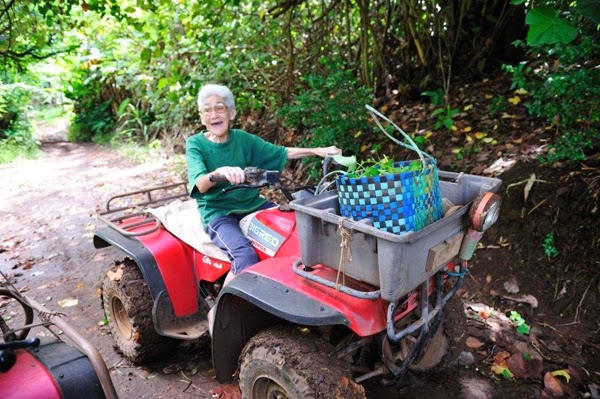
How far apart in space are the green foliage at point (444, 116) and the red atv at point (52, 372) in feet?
13.9

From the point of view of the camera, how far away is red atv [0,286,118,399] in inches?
62.9

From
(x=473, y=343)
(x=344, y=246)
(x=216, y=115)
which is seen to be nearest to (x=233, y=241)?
(x=216, y=115)

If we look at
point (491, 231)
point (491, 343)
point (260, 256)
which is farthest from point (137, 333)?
point (491, 231)

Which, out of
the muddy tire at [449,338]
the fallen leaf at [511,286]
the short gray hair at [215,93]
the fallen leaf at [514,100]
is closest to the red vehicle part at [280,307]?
the muddy tire at [449,338]

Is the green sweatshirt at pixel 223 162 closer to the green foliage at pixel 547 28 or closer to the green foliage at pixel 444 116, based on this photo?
the green foliage at pixel 547 28

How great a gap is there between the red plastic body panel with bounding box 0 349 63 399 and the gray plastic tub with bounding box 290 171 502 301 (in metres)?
1.10

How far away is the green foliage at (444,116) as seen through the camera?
4.87 m

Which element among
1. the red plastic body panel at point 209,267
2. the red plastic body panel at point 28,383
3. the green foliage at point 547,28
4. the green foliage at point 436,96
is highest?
the green foliage at point 547,28

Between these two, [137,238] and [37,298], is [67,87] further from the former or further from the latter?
[137,238]

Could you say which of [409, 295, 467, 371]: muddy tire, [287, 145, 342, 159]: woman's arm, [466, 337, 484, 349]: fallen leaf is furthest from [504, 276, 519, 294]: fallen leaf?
[287, 145, 342, 159]: woman's arm

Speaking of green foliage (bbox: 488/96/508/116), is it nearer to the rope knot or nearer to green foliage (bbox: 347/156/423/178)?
green foliage (bbox: 347/156/423/178)

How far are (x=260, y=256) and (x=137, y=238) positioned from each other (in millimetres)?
1022

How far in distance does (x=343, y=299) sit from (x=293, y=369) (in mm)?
376

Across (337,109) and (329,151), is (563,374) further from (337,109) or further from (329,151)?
(337,109)
